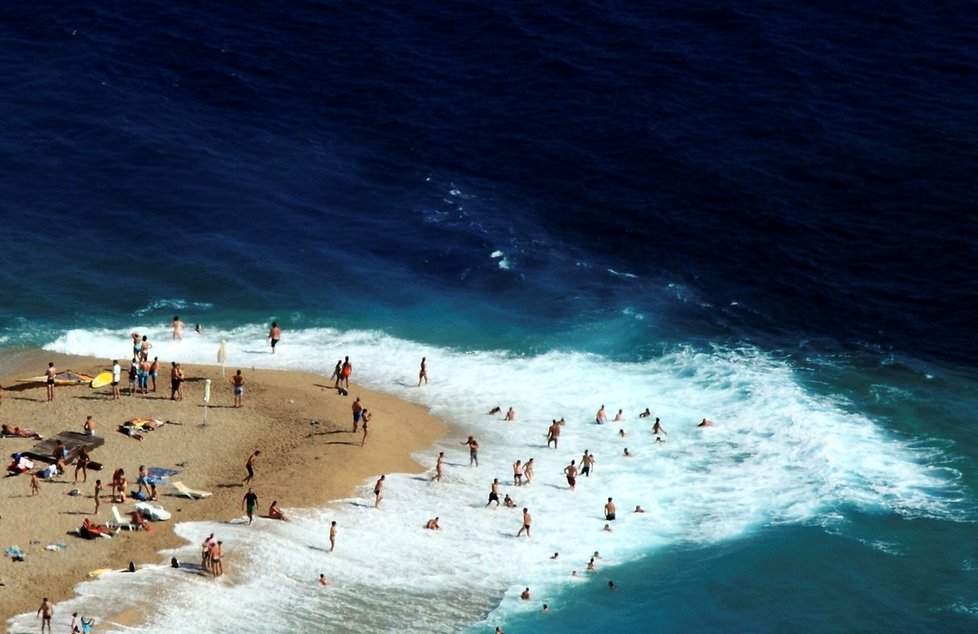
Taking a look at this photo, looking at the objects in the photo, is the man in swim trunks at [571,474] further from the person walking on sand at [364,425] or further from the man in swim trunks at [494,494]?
the person walking on sand at [364,425]

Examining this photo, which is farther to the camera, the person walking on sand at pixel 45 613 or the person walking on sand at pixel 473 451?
the person walking on sand at pixel 473 451

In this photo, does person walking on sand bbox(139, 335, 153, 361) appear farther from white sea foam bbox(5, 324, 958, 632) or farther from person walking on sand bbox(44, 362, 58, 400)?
person walking on sand bbox(44, 362, 58, 400)

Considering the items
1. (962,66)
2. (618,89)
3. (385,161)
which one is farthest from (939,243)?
(385,161)

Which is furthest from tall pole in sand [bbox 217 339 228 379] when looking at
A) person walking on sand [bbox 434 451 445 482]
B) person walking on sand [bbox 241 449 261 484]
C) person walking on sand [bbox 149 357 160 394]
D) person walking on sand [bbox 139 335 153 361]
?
person walking on sand [bbox 434 451 445 482]

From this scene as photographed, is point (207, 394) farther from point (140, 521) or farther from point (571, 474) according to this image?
point (571, 474)

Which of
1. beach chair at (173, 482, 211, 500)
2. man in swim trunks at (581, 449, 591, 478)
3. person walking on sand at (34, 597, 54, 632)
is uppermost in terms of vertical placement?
man in swim trunks at (581, 449, 591, 478)

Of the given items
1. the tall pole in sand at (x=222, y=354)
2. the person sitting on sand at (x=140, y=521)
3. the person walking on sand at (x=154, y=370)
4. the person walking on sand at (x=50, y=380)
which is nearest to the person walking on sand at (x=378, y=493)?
the person sitting on sand at (x=140, y=521)

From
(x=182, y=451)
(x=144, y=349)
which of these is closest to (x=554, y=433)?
(x=182, y=451)
